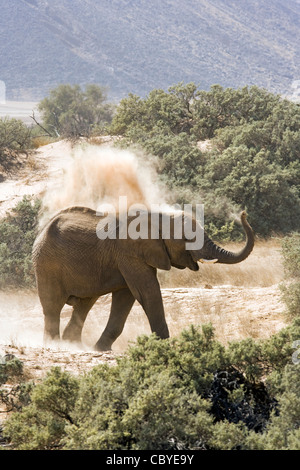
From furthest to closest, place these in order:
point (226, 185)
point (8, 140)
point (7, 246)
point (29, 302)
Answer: point (8, 140)
point (226, 185)
point (7, 246)
point (29, 302)

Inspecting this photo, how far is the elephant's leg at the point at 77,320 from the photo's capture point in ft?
35.9

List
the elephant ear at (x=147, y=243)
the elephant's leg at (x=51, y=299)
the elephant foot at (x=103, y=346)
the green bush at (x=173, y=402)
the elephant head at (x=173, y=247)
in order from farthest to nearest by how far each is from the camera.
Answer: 1. the elephant's leg at (x=51, y=299)
2. the elephant foot at (x=103, y=346)
3. the elephant ear at (x=147, y=243)
4. the elephant head at (x=173, y=247)
5. the green bush at (x=173, y=402)

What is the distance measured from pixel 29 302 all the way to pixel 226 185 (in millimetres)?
7041

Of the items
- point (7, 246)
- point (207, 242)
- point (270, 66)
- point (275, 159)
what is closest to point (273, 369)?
point (207, 242)

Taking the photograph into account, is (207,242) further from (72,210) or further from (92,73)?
(92,73)

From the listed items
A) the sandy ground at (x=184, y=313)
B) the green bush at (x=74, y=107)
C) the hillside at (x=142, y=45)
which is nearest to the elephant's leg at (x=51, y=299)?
the sandy ground at (x=184, y=313)

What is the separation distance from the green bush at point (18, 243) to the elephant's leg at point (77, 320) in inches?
224

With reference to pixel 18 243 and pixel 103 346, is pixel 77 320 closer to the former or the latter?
pixel 103 346

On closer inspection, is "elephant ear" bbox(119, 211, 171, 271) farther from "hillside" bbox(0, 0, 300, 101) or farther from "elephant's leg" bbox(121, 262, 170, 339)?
"hillside" bbox(0, 0, 300, 101)

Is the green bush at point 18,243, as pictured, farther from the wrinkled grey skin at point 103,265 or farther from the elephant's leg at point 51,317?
the wrinkled grey skin at point 103,265

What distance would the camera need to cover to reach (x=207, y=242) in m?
9.92

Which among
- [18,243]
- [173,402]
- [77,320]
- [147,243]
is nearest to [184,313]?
[77,320]

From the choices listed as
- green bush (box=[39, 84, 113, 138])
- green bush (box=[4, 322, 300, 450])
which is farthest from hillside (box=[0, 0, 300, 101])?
green bush (box=[4, 322, 300, 450])

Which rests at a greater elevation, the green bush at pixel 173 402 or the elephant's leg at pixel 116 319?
the green bush at pixel 173 402
